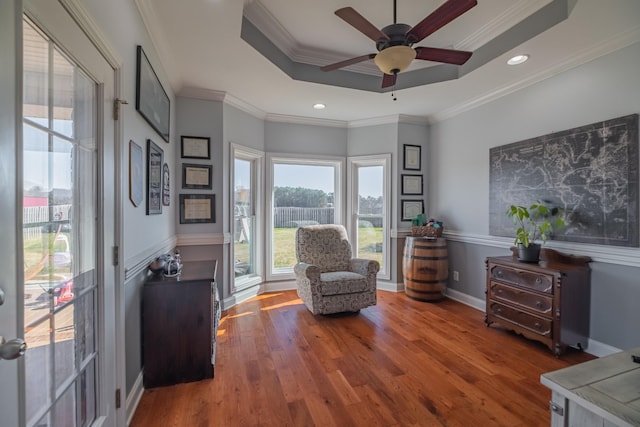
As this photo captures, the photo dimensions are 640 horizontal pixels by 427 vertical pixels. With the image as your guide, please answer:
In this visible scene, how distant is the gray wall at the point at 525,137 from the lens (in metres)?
2.26

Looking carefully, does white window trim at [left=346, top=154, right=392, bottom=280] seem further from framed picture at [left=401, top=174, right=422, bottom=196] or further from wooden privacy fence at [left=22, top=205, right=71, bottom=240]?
wooden privacy fence at [left=22, top=205, right=71, bottom=240]

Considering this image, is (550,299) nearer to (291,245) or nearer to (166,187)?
(291,245)

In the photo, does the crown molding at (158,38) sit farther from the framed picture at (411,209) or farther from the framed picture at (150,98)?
the framed picture at (411,209)

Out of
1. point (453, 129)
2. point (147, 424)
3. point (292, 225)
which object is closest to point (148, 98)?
point (147, 424)

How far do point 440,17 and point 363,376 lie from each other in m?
2.40

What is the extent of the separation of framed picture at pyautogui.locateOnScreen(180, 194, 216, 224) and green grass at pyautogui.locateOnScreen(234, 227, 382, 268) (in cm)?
78

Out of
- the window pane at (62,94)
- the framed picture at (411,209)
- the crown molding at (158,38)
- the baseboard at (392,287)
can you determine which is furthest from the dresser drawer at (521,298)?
the crown molding at (158,38)

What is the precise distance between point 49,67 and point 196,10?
133cm

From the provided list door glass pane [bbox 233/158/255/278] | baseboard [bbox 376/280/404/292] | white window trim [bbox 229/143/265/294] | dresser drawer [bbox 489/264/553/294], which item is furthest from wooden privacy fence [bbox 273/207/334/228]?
dresser drawer [bbox 489/264/553/294]

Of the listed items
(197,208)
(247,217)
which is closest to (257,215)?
(247,217)

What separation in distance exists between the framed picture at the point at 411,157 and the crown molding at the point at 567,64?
71 centimetres

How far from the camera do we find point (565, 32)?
7.25 feet

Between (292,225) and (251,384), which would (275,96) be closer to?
(292,225)

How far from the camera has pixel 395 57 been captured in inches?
74.8
